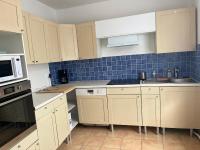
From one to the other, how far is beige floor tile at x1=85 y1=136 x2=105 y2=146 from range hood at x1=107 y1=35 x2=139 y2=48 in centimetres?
165

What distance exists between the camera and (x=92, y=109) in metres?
3.08

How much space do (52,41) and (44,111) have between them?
1.33 meters

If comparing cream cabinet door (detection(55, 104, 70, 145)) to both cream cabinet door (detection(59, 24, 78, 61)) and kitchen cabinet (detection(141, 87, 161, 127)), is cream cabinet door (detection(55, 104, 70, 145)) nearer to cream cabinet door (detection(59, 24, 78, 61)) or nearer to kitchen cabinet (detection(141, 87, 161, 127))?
cream cabinet door (detection(59, 24, 78, 61))

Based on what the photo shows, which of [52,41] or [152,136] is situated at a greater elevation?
[52,41]

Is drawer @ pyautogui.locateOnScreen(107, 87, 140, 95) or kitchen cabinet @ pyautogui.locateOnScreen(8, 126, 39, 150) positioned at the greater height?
drawer @ pyautogui.locateOnScreen(107, 87, 140, 95)

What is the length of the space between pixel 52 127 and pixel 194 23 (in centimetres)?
265

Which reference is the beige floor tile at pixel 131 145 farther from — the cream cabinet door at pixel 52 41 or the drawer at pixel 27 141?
the cream cabinet door at pixel 52 41

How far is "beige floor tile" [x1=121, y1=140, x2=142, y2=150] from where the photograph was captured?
2.50 metres

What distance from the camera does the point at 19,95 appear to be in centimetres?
170

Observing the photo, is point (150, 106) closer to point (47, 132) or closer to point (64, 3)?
point (47, 132)

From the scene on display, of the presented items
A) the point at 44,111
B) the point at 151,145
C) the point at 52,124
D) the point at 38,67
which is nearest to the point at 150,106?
the point at 151,145

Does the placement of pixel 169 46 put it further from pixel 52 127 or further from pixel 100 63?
pixel 52 127

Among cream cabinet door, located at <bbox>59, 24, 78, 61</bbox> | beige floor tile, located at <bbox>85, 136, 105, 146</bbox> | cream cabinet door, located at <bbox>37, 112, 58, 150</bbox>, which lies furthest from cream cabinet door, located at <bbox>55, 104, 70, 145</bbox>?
cream cabinet door, located at <bbox>59, 24, 78, 61</bbox>

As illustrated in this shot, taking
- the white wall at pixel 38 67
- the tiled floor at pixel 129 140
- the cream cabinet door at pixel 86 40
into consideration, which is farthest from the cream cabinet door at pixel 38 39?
the tiled floor at pixel 129 140
